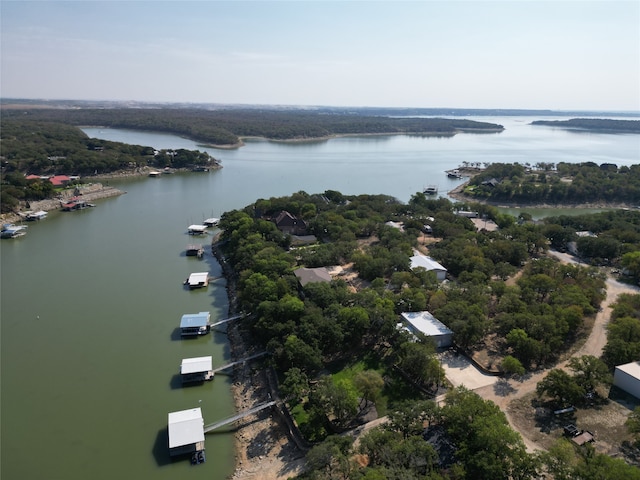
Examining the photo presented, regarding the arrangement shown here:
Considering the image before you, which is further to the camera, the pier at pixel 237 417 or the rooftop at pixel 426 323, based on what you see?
the rooftop at pixel 426 323

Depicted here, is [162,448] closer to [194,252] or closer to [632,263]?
[194,252]

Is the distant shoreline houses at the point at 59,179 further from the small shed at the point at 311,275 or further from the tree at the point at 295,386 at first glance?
the tree at the point at 295,386

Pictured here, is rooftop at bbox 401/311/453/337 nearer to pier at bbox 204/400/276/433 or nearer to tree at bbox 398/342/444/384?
tree at bbox 398/342/444/384

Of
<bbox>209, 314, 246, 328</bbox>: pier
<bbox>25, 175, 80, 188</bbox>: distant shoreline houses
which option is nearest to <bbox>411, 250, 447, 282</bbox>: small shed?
<bbox>209, 314, 246, 328</bbox>: pier

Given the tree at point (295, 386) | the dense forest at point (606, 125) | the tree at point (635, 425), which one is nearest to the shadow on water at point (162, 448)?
the tree at point (295, 386)

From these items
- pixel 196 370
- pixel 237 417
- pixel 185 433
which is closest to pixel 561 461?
pixel 237 417

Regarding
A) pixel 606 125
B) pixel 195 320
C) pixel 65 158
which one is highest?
pixel 606 125

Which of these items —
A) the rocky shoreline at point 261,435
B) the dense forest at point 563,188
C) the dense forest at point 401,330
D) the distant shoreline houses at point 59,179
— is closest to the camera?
the dense forest at point 401,330
